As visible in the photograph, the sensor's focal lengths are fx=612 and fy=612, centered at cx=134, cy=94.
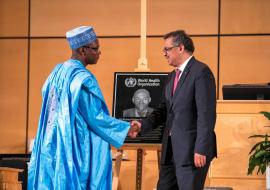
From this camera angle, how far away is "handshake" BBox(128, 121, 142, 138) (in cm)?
386

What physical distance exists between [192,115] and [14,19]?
4.52 m

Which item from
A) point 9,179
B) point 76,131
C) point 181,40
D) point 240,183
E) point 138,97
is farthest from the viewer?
point 9,179

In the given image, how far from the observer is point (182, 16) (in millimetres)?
7449

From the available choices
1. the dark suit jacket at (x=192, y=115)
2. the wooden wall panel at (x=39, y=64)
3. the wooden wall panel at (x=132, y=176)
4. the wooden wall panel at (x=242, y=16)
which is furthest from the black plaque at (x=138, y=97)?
the wooden wall panel at (x=39, y=64)

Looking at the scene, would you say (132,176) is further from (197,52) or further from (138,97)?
(138,97)

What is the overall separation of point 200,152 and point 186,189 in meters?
0.26

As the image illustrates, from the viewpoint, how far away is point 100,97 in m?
3.62

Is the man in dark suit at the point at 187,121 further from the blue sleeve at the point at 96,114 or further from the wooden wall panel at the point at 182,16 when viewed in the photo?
the wooden wall panel at the point at 182,16

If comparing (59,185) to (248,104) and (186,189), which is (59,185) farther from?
(248,104)

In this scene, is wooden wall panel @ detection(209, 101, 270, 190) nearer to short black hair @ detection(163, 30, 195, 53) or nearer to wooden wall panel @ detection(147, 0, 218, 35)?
short black hair @ detection(163, 30, 195, 53)

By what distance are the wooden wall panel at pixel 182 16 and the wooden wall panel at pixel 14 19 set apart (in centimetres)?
161

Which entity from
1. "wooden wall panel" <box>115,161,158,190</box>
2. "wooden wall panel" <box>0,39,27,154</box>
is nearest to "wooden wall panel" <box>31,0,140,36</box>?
"wooden wall panel" <box>0,39,27,154</box>

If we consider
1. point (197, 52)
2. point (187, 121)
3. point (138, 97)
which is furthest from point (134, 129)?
point (197, 52)

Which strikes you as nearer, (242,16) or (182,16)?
(242,16)
